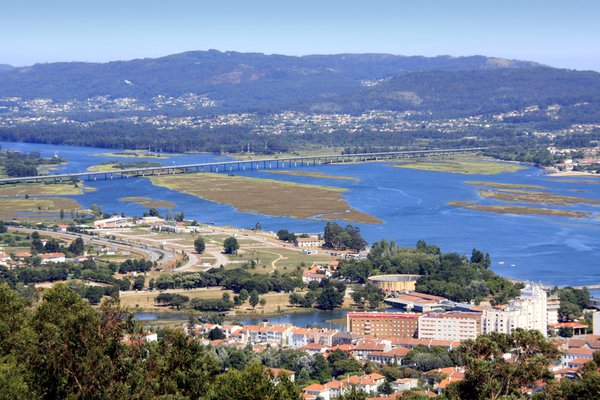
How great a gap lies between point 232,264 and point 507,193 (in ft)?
62.4

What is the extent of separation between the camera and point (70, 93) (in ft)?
409

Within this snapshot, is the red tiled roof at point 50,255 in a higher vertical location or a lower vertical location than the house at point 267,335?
lower

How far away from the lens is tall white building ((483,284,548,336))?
19.5 meters

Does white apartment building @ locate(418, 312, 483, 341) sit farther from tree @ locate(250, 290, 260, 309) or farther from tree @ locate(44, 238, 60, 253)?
tree @ locate(44, 238, 60, 253)

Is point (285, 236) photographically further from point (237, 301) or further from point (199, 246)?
point (237, 301)

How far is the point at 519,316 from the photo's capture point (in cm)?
1945

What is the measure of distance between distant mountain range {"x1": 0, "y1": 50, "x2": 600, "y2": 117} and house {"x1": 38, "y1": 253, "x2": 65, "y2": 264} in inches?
2772

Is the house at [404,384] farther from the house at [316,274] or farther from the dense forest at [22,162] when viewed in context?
the dense forest at [22,162]

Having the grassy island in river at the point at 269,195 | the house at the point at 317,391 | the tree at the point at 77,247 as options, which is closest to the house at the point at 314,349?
the house at the point at 317,391

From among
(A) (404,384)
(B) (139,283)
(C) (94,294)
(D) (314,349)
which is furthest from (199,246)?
(A) (404,384)

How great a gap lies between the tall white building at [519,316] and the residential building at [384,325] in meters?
1.27

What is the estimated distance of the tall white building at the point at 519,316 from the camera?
1948 centimetres

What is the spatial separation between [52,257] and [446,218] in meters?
13.4

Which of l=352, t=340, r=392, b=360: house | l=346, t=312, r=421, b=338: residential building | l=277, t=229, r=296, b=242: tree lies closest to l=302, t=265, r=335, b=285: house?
l=277, t=229, r=296, b=242: tree
